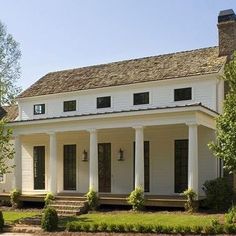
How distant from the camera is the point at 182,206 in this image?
Result: 20.6 m

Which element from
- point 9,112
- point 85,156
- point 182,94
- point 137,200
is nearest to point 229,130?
point 137,200

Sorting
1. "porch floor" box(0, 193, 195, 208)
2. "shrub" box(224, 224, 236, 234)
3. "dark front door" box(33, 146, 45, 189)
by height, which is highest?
"dark front door" box(33, 146, 45, 189)

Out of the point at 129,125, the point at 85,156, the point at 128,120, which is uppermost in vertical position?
the point at 128,120

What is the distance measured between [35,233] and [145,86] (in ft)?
36.0

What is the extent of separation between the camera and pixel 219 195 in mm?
20500

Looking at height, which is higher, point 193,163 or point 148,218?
point 193,163

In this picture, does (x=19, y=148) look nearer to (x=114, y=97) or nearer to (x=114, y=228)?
(x=114, y=97)

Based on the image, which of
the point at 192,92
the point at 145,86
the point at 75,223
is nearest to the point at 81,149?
the point at 145,86

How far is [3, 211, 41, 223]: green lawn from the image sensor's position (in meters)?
20.9

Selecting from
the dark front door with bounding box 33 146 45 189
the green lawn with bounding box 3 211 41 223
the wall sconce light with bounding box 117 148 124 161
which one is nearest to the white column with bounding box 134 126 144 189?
the wall sconce light with bounding box 117 148 124 161

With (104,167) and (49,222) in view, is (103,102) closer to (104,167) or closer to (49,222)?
(104,167)

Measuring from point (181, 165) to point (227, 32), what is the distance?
8.01 m

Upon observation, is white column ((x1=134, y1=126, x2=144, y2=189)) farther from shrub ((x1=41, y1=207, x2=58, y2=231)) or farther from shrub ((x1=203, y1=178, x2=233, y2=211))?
shrub ((x1=41, y1=207, x2=58, y2=231))

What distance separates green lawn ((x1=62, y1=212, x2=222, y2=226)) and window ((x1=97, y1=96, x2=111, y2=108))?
778 cm
